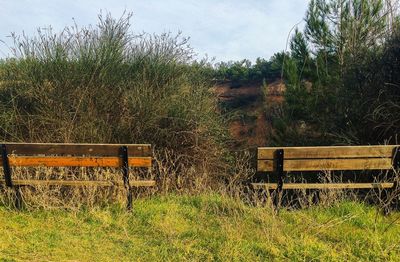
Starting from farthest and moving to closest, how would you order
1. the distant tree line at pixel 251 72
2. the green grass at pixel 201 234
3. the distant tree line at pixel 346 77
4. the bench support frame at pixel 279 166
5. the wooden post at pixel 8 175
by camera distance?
the distant tree line at pixel 251 72 → the distant tree line at pixel 346 77 → the wooden post at pixel 8 175 → the bench support frame at pixel 279 166 → the green grass at pixel 201 234

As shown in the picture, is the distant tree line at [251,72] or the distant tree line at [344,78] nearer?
the distant tree line at [344,78]

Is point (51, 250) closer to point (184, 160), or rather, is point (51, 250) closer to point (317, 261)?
point (317, 261)

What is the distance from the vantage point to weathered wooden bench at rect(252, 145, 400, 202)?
5.69m

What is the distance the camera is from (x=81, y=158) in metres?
5.95

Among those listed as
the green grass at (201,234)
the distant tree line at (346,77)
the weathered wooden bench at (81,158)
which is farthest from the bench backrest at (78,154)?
the distant tree line at (346,77)

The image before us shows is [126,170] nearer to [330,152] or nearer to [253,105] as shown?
[330,152]

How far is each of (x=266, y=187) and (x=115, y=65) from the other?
5.64 metres

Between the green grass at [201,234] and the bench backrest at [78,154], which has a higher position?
the bench backrest at [78,154]

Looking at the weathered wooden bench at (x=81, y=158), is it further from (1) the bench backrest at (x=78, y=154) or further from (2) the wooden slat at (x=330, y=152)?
(2) the wooden slat at (x=330, y=152)

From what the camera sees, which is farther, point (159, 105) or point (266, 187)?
point (159, 105)

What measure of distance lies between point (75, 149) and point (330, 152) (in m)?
3.88

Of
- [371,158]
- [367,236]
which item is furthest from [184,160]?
[367,236]

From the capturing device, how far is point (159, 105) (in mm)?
9344

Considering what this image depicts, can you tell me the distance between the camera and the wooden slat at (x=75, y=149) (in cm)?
592
